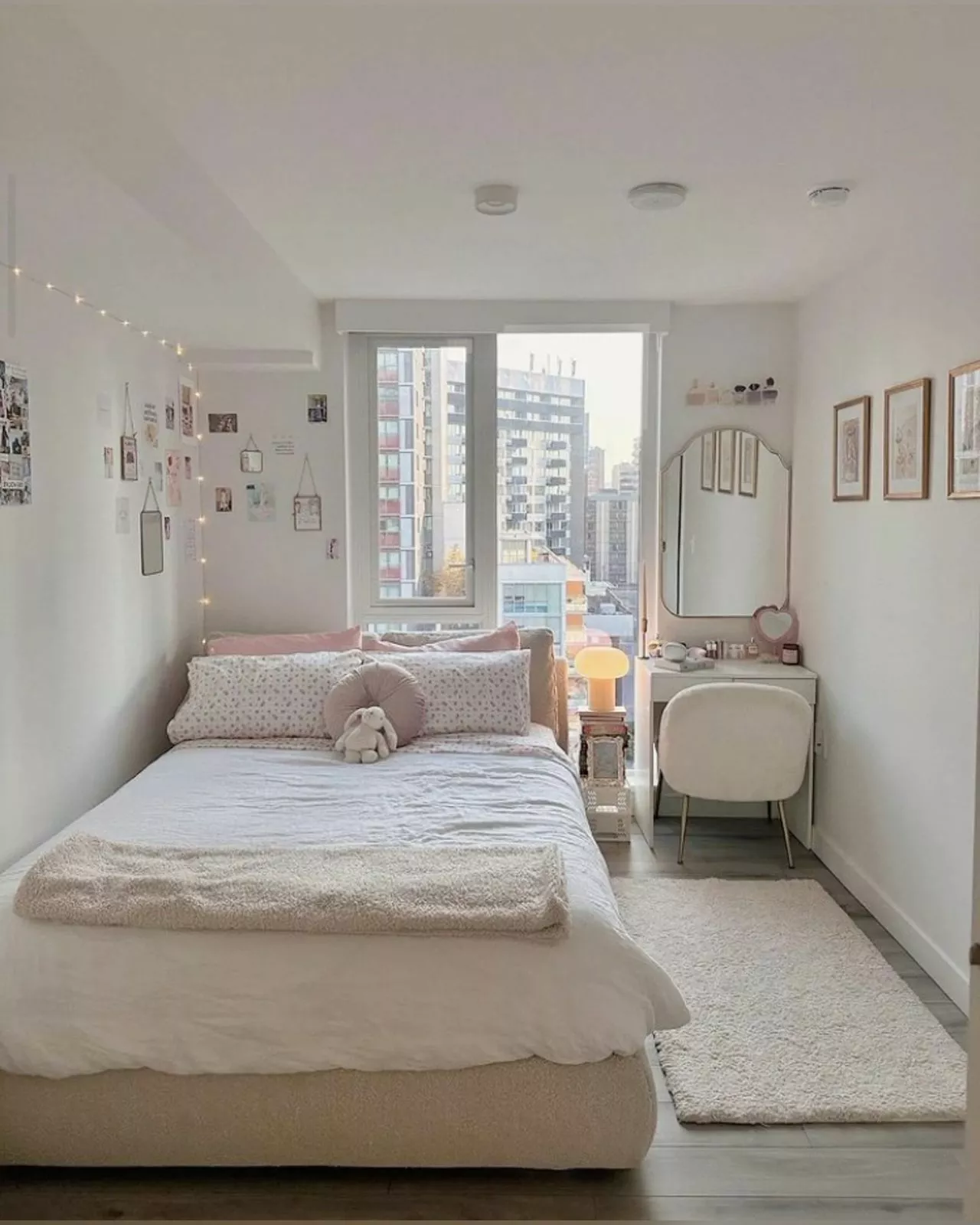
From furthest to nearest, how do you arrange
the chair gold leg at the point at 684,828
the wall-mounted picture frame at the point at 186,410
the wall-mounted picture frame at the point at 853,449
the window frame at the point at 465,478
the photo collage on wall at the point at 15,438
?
the window frame at the point at 465,478
the wall-mounted picture frame at the point at 186,410
the chair gold leg at the point at 684,828
the wall-mounted picture frame at the point at 853,449
the photo collage on wall at the point at 15,438

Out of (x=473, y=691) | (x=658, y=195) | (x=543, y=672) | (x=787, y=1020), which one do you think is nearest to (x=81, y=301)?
(x=658, y=195)

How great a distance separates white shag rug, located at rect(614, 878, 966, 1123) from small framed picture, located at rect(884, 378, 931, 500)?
1.48 meters

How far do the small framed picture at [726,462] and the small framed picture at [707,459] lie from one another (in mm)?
27

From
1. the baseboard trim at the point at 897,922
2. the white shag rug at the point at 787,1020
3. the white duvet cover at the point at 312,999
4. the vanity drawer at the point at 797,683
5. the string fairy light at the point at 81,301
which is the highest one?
the string fairy light at the point at 81,301

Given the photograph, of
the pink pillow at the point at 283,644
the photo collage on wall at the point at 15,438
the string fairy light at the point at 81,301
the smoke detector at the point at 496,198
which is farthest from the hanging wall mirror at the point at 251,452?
the smoke detector at the point at 496,198

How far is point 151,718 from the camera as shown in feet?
12.6

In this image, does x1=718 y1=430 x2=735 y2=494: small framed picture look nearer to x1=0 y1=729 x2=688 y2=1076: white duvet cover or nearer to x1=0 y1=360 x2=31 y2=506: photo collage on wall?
x1=0 y1=729 x2=688 y2=1076: white duvet cover

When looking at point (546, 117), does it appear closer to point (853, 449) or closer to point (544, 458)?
point (853, 449)

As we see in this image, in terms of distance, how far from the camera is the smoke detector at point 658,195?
2.85 meters

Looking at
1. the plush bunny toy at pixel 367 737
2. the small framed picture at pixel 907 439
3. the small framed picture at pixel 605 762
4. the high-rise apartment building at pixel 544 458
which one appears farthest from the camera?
the high-rise apartment building at pixel 544 458

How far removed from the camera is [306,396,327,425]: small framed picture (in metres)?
4.51

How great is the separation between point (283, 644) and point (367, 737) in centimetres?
90

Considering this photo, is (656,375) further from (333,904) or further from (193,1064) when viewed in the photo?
(193,1064)

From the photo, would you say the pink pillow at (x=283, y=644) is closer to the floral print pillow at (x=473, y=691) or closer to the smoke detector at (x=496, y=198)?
the floral print pillow at (x=473, y=691)
